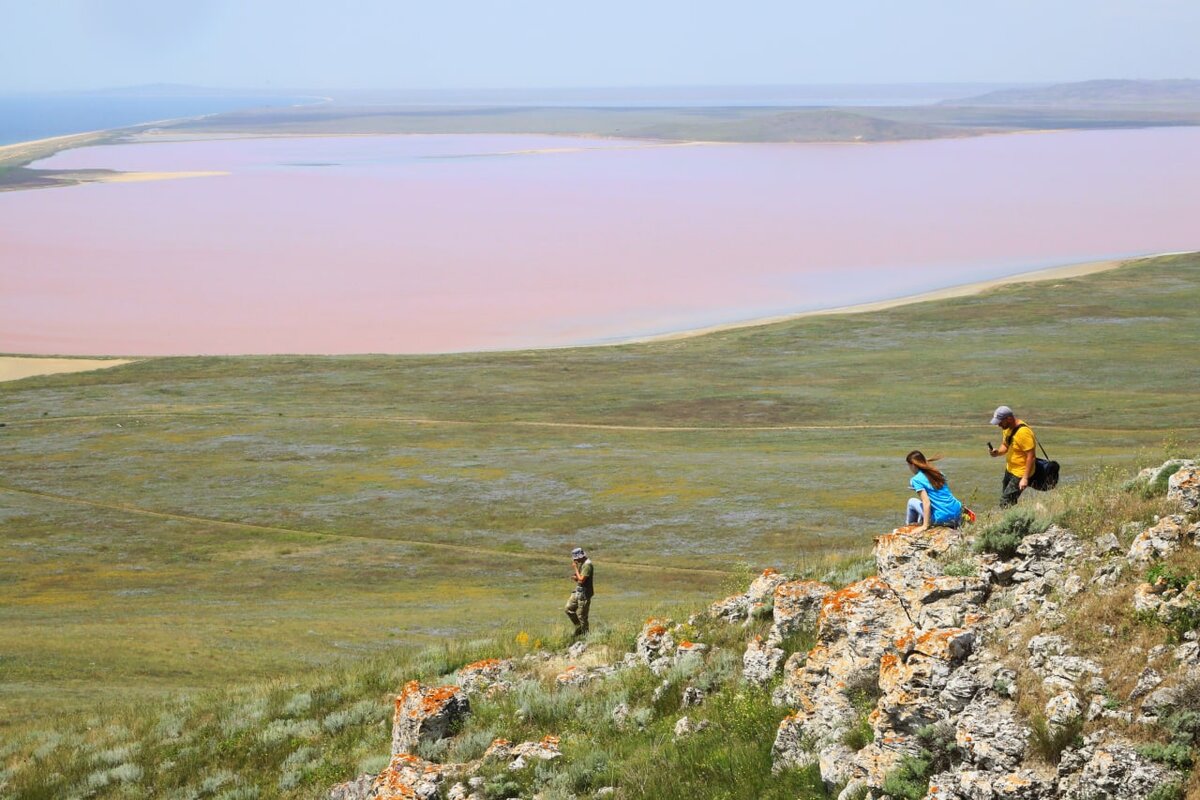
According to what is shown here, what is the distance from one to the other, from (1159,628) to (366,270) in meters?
112

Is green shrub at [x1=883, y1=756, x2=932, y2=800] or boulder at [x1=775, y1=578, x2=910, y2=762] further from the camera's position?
boulder at [x1=775, y1=578, x2=910, y2=762]

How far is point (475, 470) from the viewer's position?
1937 inches

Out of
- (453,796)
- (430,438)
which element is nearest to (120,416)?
(430,438)

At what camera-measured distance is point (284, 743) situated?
1680 cm

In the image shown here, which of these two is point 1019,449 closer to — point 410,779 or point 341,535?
point 410,779

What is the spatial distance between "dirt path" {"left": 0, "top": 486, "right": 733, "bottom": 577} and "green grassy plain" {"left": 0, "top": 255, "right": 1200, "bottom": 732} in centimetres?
18

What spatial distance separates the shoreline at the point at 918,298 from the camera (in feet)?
290

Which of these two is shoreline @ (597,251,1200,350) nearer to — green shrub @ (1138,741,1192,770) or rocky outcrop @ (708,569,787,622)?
rocky outcrop @ (708,569,787,622)

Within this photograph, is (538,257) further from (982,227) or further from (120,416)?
(120,416)

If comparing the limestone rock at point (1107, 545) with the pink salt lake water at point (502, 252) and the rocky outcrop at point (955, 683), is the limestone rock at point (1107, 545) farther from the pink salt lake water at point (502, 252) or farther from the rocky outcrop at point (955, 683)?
the pink salt lake water at point (502, 252)

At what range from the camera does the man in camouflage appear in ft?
66.0

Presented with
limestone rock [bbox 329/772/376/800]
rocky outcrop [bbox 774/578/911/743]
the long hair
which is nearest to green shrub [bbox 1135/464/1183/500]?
the long hair

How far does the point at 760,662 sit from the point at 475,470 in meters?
35.7

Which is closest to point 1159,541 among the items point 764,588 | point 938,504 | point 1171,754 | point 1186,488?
point 1186,488
